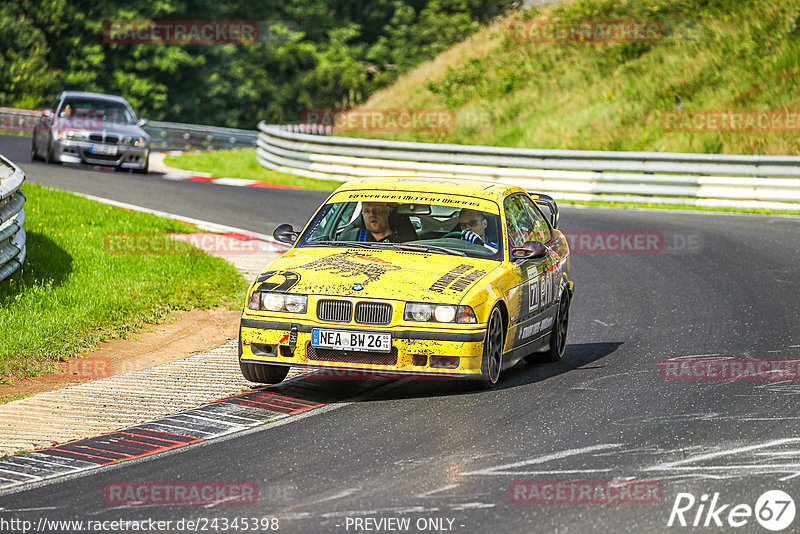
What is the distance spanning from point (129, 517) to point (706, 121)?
79.6 feet

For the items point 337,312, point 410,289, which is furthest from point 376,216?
point 337,312

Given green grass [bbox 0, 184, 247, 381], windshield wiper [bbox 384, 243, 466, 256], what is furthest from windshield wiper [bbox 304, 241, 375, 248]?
green grass [bbox 0, 184, 247, 381]

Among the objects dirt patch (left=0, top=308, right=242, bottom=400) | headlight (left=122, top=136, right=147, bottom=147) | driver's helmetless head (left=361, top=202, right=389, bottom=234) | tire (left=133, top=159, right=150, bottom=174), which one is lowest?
tire (left=133, top=159, right=150, bottom=174)

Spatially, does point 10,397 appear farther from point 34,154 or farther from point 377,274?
point 34,154

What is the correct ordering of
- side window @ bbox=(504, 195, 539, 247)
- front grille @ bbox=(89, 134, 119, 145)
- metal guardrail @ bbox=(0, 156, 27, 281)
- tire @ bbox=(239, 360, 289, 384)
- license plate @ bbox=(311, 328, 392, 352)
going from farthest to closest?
front grille @ bbox=(89, 134, 119, 145), metal guardrail @ bbox=(0, 156, 27, 281), side window @ bbox=(504, 195, 539, 247), tire @ bbox=(239, 360, 289, 384), license plate @ bbox=(311, 328, 392, 352)

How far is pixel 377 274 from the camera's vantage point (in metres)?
8.70

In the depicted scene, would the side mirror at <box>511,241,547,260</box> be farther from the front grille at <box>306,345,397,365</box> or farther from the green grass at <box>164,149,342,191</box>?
the green grass at <box>164,149,342,191</box>

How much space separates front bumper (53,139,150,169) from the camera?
86.2ft

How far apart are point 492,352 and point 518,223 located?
1.68 meters

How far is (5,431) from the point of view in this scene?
7.76m

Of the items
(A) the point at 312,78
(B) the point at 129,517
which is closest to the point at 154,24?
(A) the point at 312,78

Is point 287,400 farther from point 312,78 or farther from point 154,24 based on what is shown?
point 312,78

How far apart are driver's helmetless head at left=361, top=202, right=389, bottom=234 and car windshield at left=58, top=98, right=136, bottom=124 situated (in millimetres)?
18042

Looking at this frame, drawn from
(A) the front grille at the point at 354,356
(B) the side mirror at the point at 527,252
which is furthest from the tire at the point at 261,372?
(B) the side mirror at the point at 527,252
